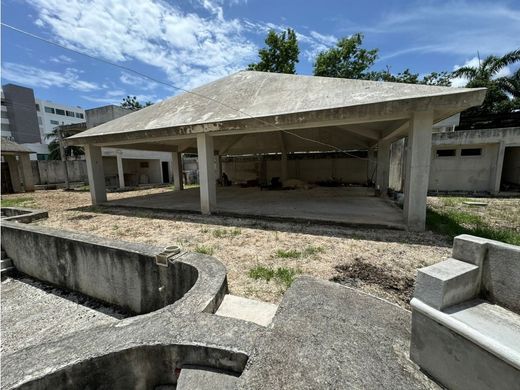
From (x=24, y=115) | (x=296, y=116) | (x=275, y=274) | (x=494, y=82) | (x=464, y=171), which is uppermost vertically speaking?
(x=24, y=115)

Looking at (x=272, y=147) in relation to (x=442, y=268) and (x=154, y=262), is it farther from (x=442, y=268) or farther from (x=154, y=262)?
(x=442, y=268)

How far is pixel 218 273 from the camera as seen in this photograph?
281 cm

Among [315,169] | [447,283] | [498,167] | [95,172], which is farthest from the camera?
[315,169]

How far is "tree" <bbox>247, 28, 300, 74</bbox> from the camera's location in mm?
19484

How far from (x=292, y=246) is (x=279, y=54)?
2032 centimetres

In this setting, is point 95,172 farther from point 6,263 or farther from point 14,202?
point 14,202

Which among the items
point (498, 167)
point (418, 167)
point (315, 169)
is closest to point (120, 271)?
point (418, 167)

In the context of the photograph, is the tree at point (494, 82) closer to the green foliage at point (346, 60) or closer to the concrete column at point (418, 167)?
the green foliage at point (346, 60)

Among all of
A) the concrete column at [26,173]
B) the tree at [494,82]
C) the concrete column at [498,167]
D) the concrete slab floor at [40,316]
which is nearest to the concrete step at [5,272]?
the concrete slab floor at [40,316]

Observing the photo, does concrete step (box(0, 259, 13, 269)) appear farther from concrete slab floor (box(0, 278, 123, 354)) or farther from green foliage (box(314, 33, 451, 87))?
green foliage (box(314, 33, 451, 87))

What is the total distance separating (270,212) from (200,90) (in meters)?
5.82

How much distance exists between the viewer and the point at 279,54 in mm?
19844

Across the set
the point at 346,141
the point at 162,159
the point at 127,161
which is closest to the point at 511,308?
the point at 346,141

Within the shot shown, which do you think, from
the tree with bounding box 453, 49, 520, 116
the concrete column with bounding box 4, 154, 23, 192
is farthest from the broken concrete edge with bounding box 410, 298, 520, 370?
the tree with bounding box 453, 49, 520, 116
